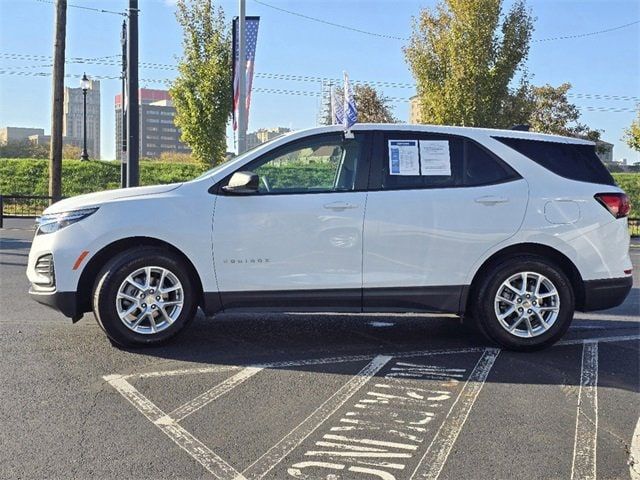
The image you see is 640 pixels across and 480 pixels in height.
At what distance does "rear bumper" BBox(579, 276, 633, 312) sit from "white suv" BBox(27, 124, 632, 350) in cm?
1

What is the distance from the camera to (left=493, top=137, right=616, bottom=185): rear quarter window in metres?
5.86

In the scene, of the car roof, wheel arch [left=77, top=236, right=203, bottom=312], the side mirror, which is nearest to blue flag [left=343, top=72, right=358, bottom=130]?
the car roof

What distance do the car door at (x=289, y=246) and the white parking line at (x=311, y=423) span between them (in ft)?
2.31

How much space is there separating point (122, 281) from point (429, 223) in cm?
250

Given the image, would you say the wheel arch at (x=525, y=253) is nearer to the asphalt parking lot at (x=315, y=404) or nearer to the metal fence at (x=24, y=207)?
the asphalt parking lot at (x=315, y=404)

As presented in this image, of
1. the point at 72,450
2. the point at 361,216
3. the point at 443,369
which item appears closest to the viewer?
the point at 72,450

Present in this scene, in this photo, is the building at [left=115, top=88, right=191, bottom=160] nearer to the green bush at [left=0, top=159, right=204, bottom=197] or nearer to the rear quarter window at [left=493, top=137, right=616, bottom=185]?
the green bush at [left=0, top=159, right=204, bottom=197]

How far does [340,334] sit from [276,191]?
1.57 metres

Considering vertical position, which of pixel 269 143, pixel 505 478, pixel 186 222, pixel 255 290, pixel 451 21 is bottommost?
pixel 505 478

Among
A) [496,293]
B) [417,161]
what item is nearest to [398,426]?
[496,293]

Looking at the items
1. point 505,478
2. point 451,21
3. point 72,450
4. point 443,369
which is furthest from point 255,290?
point 451,21

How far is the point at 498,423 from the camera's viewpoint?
13.4 feet

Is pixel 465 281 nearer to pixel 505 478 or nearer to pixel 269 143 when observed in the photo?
pixel 269 143

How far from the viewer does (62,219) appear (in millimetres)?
5508
